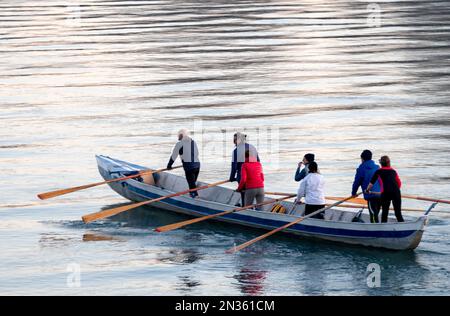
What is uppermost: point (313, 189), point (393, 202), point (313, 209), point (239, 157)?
point (239, 157)

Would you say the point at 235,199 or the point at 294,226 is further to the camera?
the point at 235,199

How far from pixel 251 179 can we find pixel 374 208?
3767 mm

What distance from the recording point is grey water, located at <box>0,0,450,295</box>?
91.9ft

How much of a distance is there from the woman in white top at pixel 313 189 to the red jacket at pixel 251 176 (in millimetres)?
1568

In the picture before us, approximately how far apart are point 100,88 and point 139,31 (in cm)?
2520

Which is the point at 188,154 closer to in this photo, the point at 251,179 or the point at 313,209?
the point at 251,179

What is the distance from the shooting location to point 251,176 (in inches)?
1233

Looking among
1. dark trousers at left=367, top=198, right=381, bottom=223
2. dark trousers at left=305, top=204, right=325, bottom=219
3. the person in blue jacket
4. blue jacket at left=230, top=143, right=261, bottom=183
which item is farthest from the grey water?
blue jacket at left=230, top=143, right=261, bottom=183

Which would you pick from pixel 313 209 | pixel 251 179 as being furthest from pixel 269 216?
pixel 313 209

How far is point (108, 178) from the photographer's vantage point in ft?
120

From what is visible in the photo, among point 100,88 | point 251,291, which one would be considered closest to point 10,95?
point 100,88

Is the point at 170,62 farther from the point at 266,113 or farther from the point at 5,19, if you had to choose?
the point at 5,19

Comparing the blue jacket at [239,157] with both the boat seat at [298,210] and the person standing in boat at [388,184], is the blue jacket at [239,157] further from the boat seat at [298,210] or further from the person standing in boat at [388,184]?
the person standing in boat at [388,184]

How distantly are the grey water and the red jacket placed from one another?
51.7 inches
